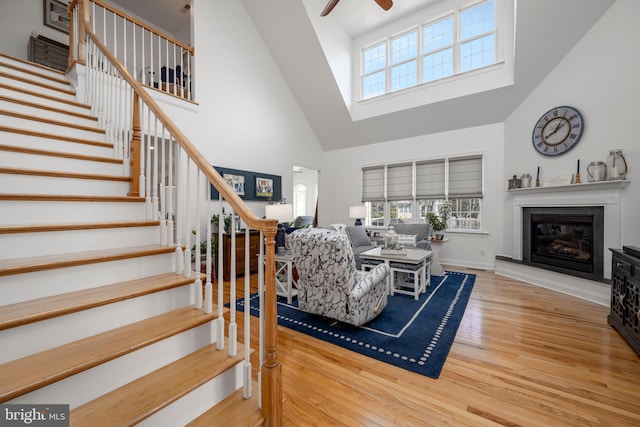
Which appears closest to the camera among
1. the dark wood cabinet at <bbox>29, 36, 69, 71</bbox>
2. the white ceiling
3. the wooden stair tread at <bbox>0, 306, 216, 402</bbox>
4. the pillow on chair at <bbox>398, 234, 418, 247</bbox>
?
the wooden stair tread at <bbox>0, 306, 216, 402</bbox>

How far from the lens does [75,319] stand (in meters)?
1.28

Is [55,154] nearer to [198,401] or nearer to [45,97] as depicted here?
[45,97]

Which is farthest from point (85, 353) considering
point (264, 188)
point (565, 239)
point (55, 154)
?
point (565, 239)

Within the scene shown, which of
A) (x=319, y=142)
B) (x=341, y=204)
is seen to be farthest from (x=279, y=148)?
(x=341, y=204)

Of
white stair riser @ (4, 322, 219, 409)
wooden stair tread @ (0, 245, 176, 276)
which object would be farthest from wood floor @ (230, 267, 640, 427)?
wooden stair tread @ (0, 245, 176, 276)

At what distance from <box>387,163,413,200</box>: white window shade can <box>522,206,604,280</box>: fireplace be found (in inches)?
91.1

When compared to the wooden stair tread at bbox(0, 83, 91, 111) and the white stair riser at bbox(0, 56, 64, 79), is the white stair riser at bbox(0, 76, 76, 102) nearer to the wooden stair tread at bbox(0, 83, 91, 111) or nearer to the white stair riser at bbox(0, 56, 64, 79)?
the wooden stair tread at bbox(0, 83, 91, 111)

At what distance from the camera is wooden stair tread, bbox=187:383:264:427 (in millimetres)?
1271

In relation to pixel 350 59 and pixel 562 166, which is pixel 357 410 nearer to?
pixel 562 166

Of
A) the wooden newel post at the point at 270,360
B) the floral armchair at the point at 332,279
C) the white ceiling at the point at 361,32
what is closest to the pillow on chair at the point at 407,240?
the floral armchair at the point at 332,279

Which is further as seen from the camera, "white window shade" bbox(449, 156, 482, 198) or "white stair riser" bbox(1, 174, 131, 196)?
"white window shade" bbox(449, 156, 482, 198)

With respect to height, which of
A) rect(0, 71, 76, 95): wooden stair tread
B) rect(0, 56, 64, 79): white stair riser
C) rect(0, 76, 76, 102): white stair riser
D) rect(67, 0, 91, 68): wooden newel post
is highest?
rect(67, 0, 91, 68): wooden newel post

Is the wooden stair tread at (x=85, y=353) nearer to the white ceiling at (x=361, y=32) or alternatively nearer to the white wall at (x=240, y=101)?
the white wall at (x=240, y=101)

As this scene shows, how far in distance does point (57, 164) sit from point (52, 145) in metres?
0.33
